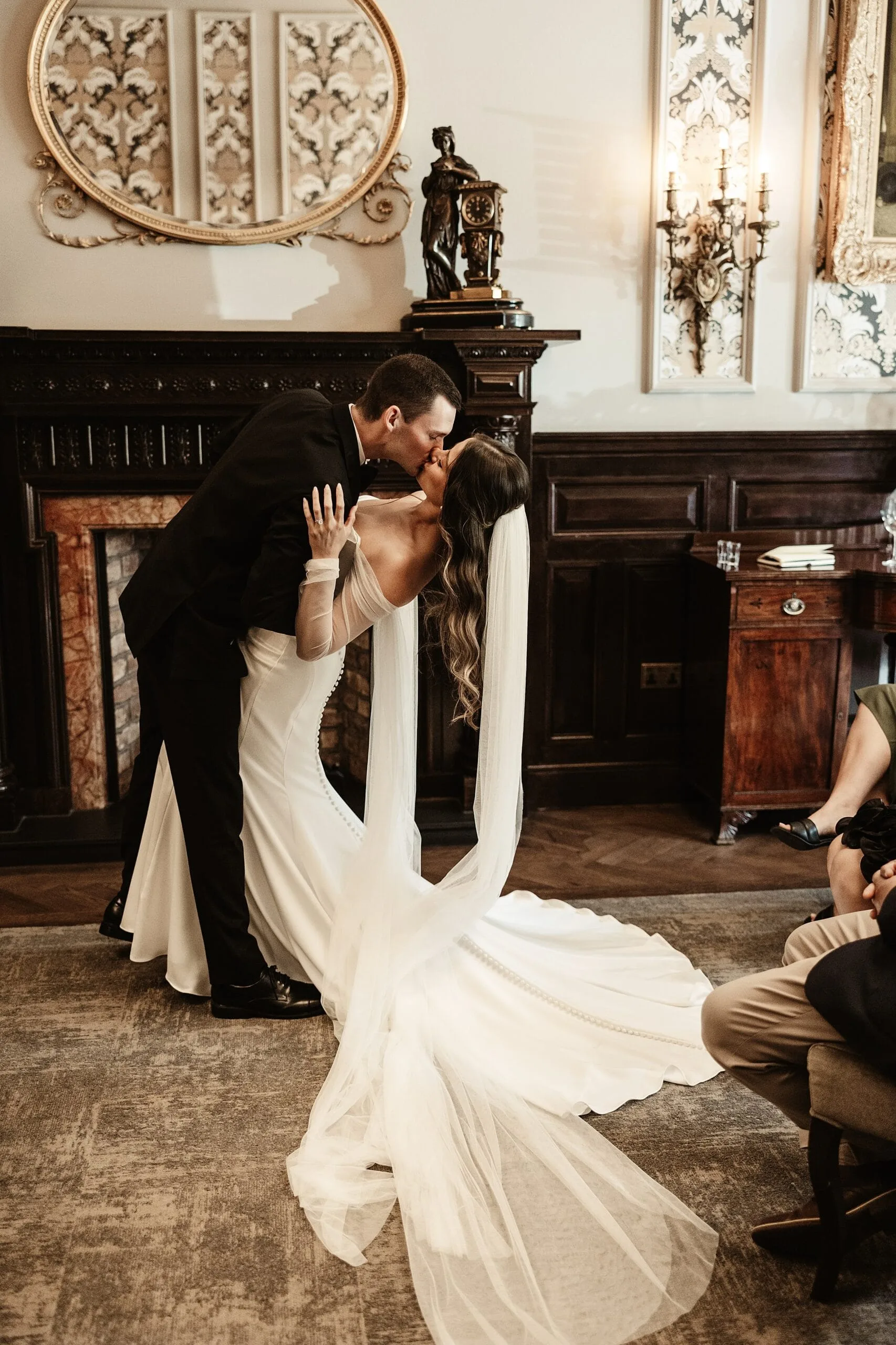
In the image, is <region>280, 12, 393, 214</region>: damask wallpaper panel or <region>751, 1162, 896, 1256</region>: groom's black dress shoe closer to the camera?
<region>751, 1162, 896, 1256</region>: groom's black dress shoe

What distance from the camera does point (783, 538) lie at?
4.76 metres

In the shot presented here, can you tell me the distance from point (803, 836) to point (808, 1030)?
4.99ft

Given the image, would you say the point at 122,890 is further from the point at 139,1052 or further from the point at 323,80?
the point at 323,80

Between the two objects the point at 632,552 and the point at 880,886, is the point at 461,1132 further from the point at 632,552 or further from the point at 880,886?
the point at 632,552

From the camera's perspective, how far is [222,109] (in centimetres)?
430

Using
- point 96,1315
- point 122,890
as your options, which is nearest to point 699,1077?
point 96,1315

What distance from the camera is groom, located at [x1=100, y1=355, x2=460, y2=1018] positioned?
291 cm

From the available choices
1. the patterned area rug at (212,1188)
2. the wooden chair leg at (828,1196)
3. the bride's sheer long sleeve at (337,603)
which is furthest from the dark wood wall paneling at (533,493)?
the wooden chair leg at (828,1196)

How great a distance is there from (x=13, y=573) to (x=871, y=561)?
328 centimetres

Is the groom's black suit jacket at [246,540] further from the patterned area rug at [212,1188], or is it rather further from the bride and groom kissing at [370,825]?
the patterned area rug at [212,1188]

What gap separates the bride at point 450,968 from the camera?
2156 mm

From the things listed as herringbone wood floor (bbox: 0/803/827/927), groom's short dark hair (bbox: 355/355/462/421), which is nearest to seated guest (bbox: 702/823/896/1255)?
groom's short dark hair (bbox: 355/355/462/421)

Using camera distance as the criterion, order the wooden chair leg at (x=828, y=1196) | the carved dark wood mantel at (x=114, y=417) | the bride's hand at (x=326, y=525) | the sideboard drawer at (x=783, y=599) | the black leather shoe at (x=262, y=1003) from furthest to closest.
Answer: the sideboard drawer at (x=783, y=599)
the carved dark wood mantel at (x=114, y=417)
the black leather shoe at (x=262, y=1003)
the bride's hand at (x=326, y=525)
the wooden chair leg at (x=828, y=1196)

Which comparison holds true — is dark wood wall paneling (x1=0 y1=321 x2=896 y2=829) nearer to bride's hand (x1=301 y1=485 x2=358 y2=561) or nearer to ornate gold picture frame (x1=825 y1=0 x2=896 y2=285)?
ornate gold picture frame (x1=825 y1=0 x2=896 y2=285)
